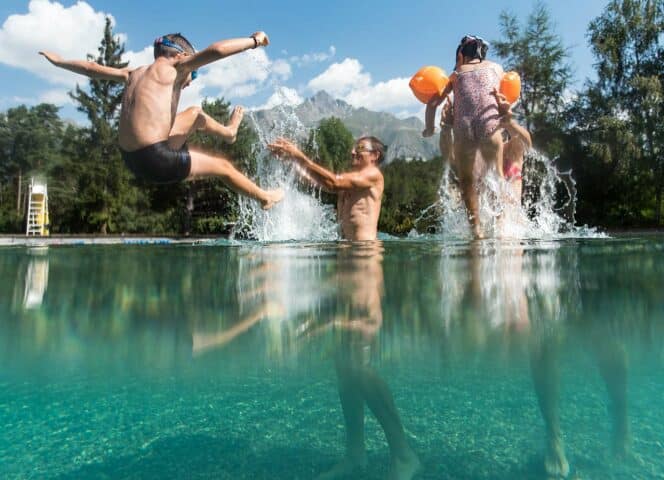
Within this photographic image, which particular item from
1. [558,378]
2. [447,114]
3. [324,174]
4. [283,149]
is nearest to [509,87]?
[447,114]

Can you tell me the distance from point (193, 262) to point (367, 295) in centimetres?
192

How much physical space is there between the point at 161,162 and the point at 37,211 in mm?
26803

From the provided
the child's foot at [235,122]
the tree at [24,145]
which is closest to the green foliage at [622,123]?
the child's foot at [235,122]

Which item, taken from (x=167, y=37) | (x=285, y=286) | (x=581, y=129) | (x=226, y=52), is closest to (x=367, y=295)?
(x=285, y=286)

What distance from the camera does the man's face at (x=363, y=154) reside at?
6816 millimetres

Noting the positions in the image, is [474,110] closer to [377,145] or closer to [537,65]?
[377,145]

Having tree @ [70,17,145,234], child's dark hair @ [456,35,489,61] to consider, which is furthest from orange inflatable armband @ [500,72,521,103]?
tree @ [70,17,145,234]

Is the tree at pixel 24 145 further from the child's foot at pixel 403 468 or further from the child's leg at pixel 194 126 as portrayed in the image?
the child's foot at pixel 403 468

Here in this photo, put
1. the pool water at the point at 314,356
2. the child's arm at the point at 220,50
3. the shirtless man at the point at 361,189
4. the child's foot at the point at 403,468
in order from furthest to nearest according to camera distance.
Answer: the shirtless man at the point at 361,189
the child's arm at the point at 220,50
the pool water at the point at 314,356
the child's foot at the point at 403,468

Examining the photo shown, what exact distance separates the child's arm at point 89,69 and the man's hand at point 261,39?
1.47m

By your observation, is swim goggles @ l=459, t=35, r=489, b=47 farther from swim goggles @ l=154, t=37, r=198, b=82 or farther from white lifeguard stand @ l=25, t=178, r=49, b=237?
white lifeguard stand @ l=25, t=178, r=49, b=237

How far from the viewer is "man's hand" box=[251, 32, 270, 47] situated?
5254 mm

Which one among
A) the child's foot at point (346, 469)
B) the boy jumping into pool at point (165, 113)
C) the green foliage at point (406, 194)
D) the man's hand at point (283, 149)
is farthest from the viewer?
the green foliage at point (406, 194)

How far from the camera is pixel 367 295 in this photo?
182 inches
